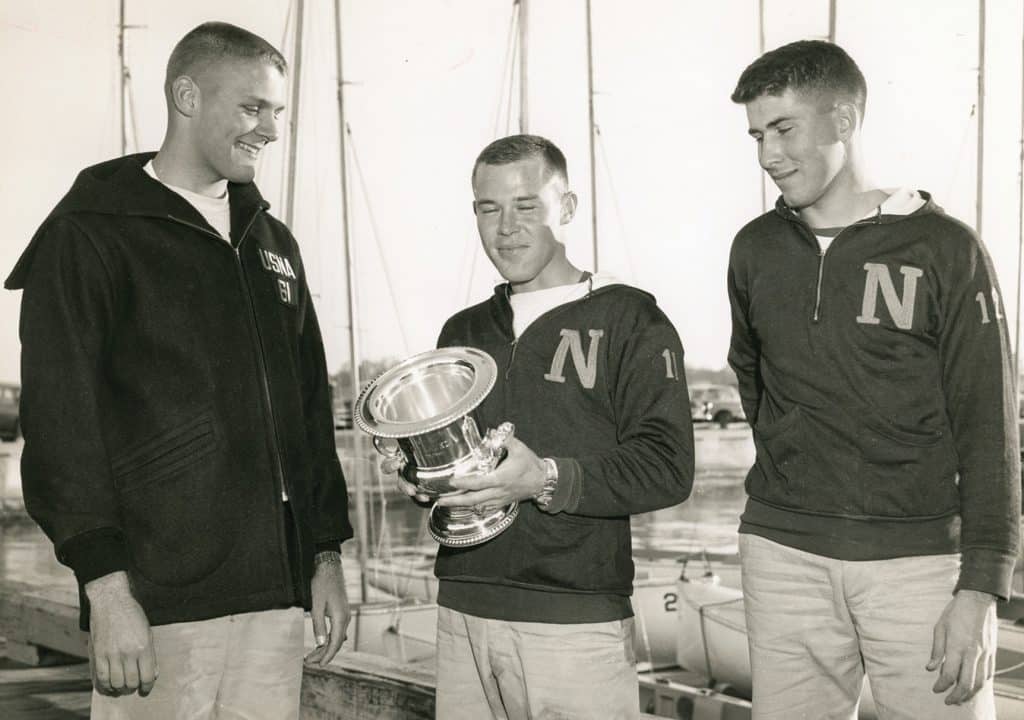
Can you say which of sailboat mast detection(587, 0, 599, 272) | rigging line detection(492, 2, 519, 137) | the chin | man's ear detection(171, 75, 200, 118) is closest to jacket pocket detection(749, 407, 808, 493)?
the chin

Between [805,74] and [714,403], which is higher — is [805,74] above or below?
above

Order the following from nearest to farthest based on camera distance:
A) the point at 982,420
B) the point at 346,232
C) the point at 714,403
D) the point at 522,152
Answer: the point at 982,420, the point at 522,152, the point at 346,232, the point at 714,403

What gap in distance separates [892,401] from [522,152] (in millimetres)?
1024

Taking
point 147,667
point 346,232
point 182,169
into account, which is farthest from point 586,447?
point 346,232

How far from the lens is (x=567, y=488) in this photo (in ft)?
7.15

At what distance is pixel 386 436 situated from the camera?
6.48ft

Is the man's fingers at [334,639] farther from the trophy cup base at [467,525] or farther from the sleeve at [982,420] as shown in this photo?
the sleeve at [982,420]

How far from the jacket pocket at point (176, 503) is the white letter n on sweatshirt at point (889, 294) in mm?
1459

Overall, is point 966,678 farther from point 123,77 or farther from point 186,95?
point 123,77

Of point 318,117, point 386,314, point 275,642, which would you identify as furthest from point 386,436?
point 318,117

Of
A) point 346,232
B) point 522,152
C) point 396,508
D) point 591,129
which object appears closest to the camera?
point 522,152

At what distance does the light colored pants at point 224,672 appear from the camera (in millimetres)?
2227

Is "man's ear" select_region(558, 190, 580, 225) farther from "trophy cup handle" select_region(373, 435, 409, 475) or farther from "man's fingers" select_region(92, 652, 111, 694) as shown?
"man's fingers" select_region(92, 652, 111, 694)

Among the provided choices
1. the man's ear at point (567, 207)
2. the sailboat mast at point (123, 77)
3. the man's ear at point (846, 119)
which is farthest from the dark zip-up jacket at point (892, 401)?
the sailboat mast at point (123, 77)
